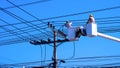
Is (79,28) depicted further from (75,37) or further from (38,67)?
(38,67)

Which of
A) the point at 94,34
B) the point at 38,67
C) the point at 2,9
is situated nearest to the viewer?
the point at 94,34

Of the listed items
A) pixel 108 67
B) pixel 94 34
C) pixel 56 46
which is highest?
pixel 56 46

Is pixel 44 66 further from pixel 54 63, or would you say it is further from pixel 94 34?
pixel 94 34

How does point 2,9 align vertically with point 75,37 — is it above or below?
above

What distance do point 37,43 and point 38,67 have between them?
8.46 ft

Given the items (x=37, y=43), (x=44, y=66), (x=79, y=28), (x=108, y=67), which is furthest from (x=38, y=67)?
(x=79, y=28)

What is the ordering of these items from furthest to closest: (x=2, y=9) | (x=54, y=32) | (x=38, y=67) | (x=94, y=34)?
(x=38, y=67)
(x=54, y=32)
(x=2, y=9)
(x=94, y=34)

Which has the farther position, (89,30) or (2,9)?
(2,9)

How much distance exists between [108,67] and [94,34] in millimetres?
18298

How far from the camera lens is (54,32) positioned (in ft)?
94.7

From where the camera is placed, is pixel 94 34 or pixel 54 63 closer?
pixel 94 34

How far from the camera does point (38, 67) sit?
3120 centimetres

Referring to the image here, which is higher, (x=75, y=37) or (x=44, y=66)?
(x=44, y=66)

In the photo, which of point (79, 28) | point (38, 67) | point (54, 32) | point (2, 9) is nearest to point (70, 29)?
point (79, 28)
